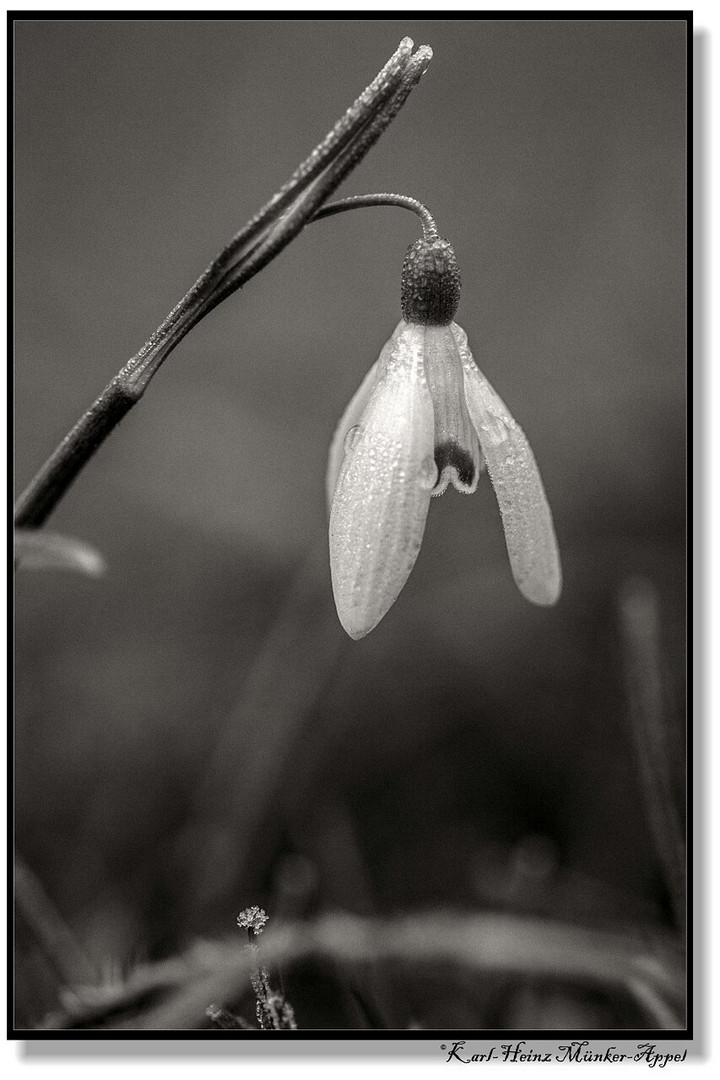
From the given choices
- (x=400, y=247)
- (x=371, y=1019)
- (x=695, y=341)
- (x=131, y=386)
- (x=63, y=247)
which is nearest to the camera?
(x=131, y=386)

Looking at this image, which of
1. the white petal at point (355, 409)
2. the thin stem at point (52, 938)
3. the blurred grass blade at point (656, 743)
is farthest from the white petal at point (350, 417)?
the thin stem at point (52, 938)

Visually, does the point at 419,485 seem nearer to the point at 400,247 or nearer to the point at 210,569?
the point at 210,569

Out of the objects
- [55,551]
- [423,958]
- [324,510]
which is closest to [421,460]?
[55,551]

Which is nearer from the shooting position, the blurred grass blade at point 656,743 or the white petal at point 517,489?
the white petal at point 517,489

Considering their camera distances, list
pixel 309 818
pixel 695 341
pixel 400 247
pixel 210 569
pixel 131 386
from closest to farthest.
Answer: pixel 131 386, pixel 695 341, pixel 309 818, pixel 210 569, pixel 400 247

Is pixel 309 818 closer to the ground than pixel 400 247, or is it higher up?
closer to the ground

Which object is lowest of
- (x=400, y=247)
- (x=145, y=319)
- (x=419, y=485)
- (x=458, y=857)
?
(x=458, y=857)

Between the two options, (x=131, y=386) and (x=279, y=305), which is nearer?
(x=131, y=386)

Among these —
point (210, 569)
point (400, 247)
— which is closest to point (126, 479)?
point (210, 569)

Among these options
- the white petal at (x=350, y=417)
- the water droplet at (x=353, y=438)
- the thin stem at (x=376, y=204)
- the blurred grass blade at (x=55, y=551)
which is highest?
the thin stem at (x=376, y=204)

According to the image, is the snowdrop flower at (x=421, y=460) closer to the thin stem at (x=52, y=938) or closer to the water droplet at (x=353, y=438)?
the water droplet at (x=353, y=438)
